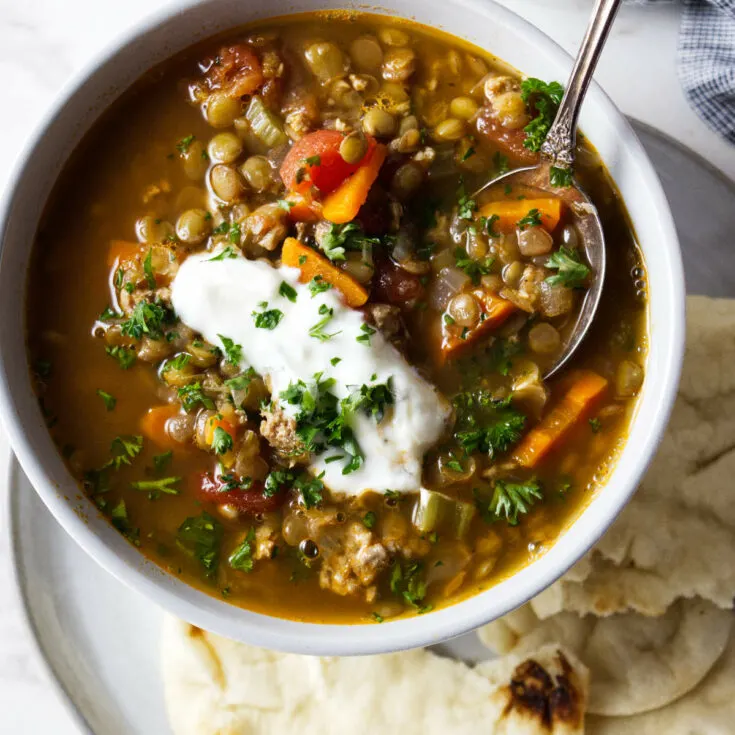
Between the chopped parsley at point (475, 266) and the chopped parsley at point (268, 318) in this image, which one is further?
the chopped parsley at point (475, 266)

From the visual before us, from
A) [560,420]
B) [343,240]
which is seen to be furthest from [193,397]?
[560,420]

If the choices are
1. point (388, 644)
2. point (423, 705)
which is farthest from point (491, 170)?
point (423, 705)

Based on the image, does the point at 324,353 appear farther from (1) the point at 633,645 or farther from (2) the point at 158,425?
(1) the point at 633,645

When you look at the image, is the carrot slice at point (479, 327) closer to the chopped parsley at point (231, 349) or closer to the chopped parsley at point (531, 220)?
the chopped parsley at point (531, 220)

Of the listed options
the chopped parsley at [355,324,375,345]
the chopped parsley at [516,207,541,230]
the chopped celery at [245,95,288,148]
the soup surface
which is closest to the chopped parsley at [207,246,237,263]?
the soup surface

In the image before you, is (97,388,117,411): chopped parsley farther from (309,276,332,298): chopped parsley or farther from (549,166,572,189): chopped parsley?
(549,166,572,189): chopped parsley

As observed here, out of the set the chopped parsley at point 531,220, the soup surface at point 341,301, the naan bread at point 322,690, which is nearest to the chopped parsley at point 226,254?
the soup surface at point 341,301

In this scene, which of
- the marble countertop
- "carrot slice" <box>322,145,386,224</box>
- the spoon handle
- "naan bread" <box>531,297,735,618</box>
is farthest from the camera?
the marble countertop
